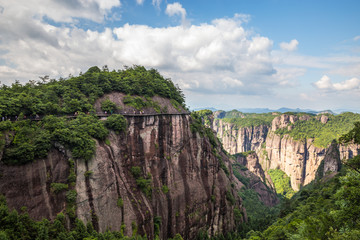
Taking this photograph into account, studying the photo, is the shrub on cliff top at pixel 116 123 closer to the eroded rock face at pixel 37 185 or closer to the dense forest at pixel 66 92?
the dense forest at pixel 66 92

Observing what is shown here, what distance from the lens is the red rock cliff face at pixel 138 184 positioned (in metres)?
25.8

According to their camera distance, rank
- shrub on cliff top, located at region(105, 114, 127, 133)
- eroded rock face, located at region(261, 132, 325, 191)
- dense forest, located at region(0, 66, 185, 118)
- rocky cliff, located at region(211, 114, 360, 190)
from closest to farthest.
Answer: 1. dense forest, located at region(0, 66, 185, 118)
2. shrub on cliff top, located at region(105, 114, 127, 133)
3. rocky cliff, located at region(211, 114, 360, 190)
4. eroded rock face, located at region(261, 132, 325, 191)

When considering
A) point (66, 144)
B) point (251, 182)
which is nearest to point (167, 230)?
point (66, 144)

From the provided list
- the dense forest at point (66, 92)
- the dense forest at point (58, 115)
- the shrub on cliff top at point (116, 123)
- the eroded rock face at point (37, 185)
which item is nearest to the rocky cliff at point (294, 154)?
the dense forest at point (66, 92)

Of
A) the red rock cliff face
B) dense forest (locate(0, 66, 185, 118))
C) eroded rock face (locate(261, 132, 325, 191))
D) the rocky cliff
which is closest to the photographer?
the red rock cliff face

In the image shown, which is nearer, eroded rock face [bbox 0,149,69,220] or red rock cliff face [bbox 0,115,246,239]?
eroded rock face [bbox 0,149,69,220]

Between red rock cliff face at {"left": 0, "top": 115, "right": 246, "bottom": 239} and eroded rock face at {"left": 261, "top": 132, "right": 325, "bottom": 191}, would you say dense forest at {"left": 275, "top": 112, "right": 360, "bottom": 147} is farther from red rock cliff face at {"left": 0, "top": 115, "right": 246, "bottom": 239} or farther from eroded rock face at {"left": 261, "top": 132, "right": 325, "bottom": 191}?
red rock cliff face at {"left": 0, "top": 115, "right": 246, "bottom": 239}

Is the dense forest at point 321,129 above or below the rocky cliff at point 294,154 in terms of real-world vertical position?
above

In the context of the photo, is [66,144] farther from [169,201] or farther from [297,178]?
[297,178]

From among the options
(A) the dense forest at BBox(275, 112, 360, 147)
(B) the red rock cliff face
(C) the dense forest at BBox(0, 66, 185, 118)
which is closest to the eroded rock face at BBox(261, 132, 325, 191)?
(A) the dense forest at BBox(275, 112, 360, 147)

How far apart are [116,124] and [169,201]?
19.5 metres

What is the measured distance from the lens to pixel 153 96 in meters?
52.4

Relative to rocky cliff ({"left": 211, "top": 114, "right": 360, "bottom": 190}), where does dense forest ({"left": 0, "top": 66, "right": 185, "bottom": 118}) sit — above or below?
above

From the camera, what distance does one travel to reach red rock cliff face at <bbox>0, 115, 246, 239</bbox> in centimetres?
2581
